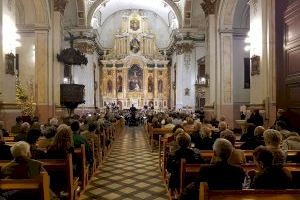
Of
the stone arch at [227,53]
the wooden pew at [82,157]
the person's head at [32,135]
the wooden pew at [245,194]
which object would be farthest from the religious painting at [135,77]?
the wooden pew at [245,194]

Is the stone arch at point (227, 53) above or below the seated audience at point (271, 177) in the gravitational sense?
above

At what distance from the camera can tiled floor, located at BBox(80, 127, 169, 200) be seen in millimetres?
5816

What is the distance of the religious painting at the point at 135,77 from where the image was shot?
32.0 m

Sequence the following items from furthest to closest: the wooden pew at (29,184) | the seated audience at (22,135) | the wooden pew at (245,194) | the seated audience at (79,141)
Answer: the seated audience at (22,135), the seated audience at (79,141), the wooden pew at (29,184), the wooden pew at (245,194)

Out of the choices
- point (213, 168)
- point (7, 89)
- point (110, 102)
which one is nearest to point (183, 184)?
point (213, 168)

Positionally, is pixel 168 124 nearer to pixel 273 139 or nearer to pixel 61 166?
pixel 61 166

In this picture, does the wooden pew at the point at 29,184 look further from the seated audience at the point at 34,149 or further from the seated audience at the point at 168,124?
the seated audience at the point at 168,124

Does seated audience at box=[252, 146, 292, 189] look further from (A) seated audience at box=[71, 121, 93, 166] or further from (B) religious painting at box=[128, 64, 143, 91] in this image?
(B) religious painting at box=[128, 64, 143, 91]

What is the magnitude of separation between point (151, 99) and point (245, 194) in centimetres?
2943

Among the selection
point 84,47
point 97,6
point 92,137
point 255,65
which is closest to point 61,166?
point 92,137

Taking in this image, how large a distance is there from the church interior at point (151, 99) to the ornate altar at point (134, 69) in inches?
3.7

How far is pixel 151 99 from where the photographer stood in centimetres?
3209

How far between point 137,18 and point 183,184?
94.7 ft

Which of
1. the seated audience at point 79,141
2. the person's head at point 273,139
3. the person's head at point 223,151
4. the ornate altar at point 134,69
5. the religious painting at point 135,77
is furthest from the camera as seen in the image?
the religious painting at point 135,77
